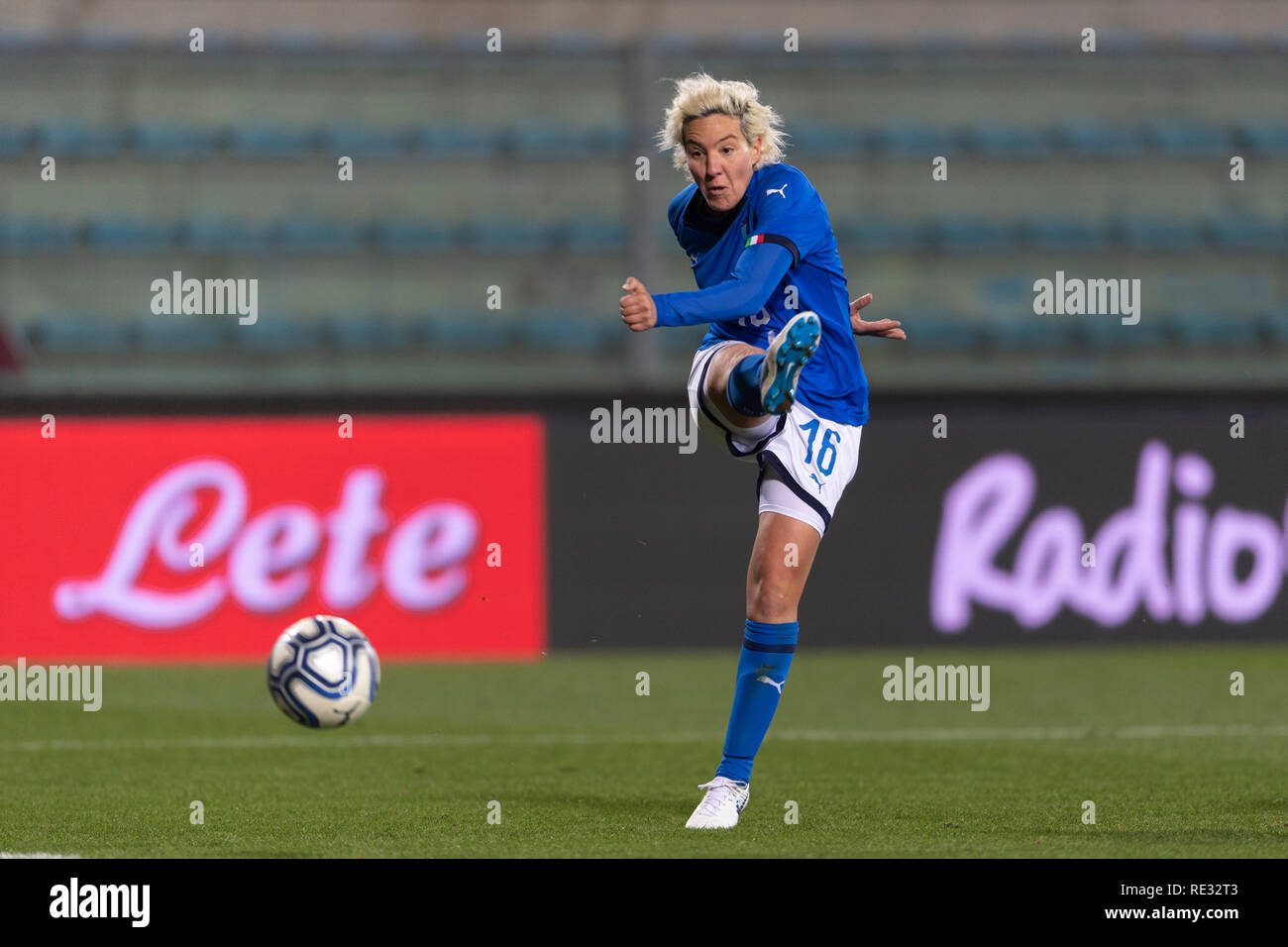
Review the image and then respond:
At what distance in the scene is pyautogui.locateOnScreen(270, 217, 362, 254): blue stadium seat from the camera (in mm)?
13891

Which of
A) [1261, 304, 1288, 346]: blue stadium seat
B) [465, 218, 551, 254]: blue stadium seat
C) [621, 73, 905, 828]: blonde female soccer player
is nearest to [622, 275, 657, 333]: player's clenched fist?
[621, 73, 905, 828]: blonde female soccer player

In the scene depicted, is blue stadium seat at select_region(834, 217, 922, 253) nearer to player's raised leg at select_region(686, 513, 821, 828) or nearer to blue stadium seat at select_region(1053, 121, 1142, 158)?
blue stadium seat at select_region(1053, 121, 1142, 158)

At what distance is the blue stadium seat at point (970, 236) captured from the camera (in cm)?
1430

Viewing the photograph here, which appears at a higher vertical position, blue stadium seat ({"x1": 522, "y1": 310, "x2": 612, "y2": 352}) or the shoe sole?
blue stadium seat ({"x1": 522, "y1": 310, "x2": 612, "y2": 352})

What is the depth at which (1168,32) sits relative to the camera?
15344mm

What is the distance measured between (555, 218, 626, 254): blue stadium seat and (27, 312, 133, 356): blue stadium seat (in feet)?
9.71

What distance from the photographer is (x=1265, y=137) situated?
14.6 m

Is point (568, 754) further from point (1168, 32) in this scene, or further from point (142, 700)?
point (1168, 32)

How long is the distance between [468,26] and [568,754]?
8304mm

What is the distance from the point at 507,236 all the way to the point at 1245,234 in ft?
16.5

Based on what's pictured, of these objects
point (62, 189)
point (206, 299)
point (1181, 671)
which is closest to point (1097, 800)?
point (1181, 671)

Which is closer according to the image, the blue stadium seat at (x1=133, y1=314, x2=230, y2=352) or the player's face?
the player's face

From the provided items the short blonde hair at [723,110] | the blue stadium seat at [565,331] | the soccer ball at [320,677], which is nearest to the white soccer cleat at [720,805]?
the soccer ball at [320,677]

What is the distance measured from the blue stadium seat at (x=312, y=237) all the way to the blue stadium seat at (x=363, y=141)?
0.51m
